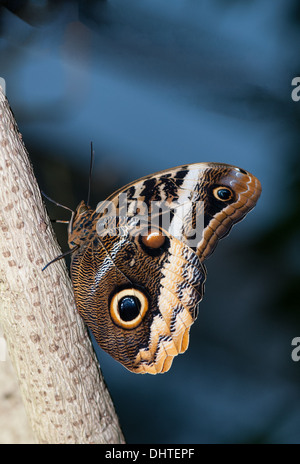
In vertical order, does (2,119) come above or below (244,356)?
above

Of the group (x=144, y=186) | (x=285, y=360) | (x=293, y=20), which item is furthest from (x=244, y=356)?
(x=293, y=20)

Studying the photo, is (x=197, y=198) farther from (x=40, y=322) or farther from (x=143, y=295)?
(x=40, y=322)

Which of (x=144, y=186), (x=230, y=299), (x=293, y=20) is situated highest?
(x=293, y=20)

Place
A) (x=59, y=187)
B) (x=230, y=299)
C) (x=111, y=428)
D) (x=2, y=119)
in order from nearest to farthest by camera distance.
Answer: (x=2, y=119) < (x=111, y=428) < (x=59, y=187) < (x=230, y=299)

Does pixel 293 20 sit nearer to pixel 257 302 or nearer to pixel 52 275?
pixel 257 302

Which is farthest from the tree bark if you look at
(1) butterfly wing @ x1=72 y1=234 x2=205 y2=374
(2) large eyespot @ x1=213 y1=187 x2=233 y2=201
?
(2) large eyespot @ x1=213 y1=187 x2=233 y2=201

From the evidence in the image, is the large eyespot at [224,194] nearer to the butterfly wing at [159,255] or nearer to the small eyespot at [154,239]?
the butterfly wing at [159,255]
